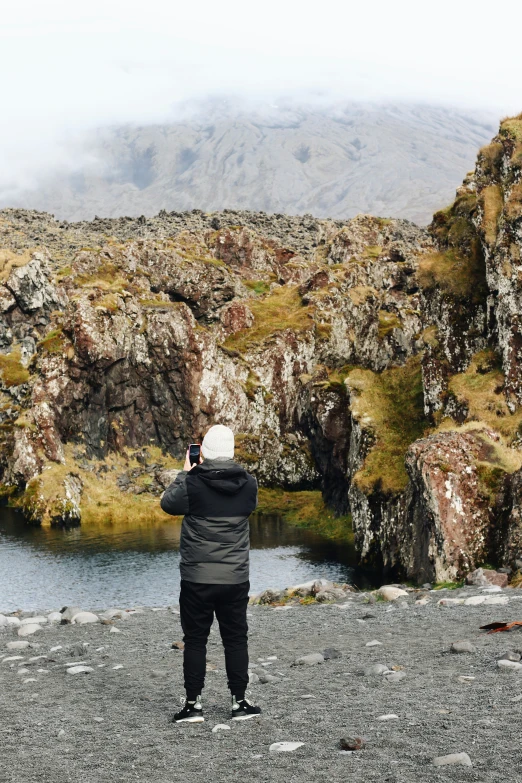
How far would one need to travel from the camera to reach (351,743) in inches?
400

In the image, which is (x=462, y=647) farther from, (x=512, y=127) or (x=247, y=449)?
(x=247, y=449)

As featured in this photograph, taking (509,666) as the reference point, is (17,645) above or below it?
below

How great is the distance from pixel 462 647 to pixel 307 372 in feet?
331

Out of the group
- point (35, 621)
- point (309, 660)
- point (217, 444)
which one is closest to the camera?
point (217, 444)

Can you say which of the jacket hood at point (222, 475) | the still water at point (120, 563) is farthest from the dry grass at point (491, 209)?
the jacket hood at point (222, 475)

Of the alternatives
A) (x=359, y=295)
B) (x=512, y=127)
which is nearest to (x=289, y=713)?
(x=512, y=127)

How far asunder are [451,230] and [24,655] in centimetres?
5240

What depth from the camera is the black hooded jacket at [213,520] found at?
481 inches

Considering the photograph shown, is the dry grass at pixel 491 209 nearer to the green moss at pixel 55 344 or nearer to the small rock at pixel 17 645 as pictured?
the small rock at pixel 17 645

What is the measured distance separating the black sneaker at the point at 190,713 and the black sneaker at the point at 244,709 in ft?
1.75

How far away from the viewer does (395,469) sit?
52.9m

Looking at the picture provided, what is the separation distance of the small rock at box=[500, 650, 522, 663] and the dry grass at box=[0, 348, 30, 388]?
346 feet

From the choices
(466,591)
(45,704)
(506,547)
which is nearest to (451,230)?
(506,547)

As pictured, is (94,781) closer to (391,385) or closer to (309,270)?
(391,385)
